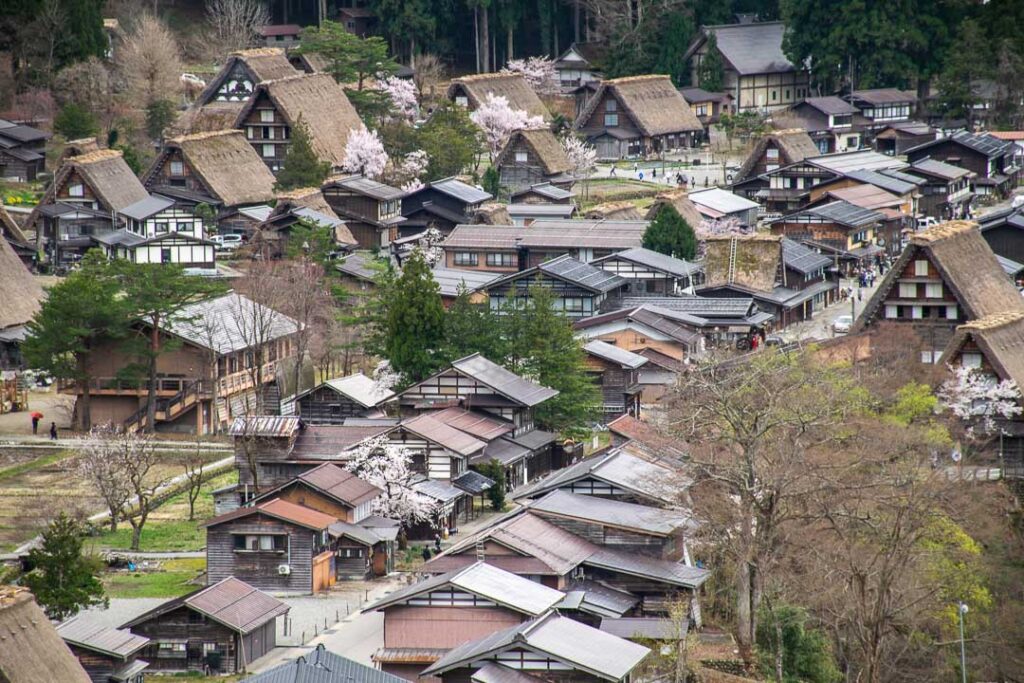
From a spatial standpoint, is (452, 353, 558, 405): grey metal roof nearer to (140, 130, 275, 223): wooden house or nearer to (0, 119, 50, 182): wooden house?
(140, 130, 275, 223): wooden house

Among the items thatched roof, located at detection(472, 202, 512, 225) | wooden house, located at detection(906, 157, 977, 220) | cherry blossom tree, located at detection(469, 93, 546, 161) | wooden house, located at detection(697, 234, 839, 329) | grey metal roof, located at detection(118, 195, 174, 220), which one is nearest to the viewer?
wooden house, located at detection(697, 234, 839, 329)

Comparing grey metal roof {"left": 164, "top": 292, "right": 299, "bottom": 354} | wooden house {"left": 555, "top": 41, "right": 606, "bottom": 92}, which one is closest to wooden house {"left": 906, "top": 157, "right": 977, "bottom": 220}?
wooden house {"left": 555, "top": 41, "right": 606, "bottom": 92}

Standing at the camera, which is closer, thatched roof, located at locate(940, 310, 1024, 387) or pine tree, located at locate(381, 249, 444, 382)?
thatched roof, located at locate(940, 310, 1024, 387)

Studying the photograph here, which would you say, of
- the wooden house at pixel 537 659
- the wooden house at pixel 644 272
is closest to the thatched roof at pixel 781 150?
the wooden house at pixel 644 272

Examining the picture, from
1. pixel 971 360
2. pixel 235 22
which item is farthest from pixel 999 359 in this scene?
pixel 235 22

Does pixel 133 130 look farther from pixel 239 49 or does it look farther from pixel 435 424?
pixel 435 424

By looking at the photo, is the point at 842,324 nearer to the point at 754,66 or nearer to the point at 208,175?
the point at 208,175

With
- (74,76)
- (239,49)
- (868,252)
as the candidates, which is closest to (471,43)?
(239,49)
